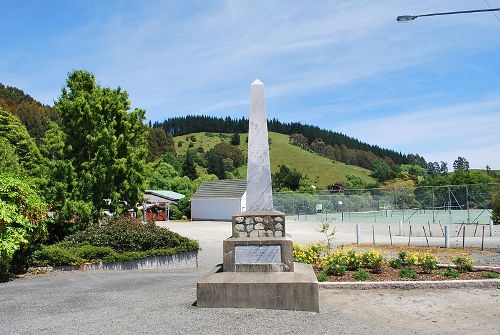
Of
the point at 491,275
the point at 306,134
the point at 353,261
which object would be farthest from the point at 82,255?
the point at 306,134

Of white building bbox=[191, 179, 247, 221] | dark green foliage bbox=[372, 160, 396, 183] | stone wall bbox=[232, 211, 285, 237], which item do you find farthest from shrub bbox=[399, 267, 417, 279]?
dark green foliage bbox=[372, 160, 396, 183]

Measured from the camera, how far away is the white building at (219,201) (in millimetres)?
48844

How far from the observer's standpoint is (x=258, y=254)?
9586 mm

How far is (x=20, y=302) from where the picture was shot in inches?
368

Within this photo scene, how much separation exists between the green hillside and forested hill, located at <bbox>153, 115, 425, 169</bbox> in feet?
26.4

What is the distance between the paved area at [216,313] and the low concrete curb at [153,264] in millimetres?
3020

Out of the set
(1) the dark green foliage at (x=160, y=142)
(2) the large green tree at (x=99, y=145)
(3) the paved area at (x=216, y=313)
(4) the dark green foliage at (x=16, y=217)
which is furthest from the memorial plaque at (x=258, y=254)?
(1) the dark green foliage at (x=160, y=142)

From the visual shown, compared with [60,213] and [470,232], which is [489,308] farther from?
[470,232]

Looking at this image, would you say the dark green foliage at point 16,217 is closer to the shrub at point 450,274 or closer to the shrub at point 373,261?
the shrub at point 373,261

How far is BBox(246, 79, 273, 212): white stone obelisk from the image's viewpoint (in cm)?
1019

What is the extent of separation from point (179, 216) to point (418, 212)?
25766 mm

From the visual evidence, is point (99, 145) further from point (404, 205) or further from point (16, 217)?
point (404, 205)

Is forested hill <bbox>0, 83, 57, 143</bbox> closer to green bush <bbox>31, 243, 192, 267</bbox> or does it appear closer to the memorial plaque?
green bush <bbox>31, 243, 192, 267</bbox>

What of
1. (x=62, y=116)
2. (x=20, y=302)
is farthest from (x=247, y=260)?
(x=62, y=116)
